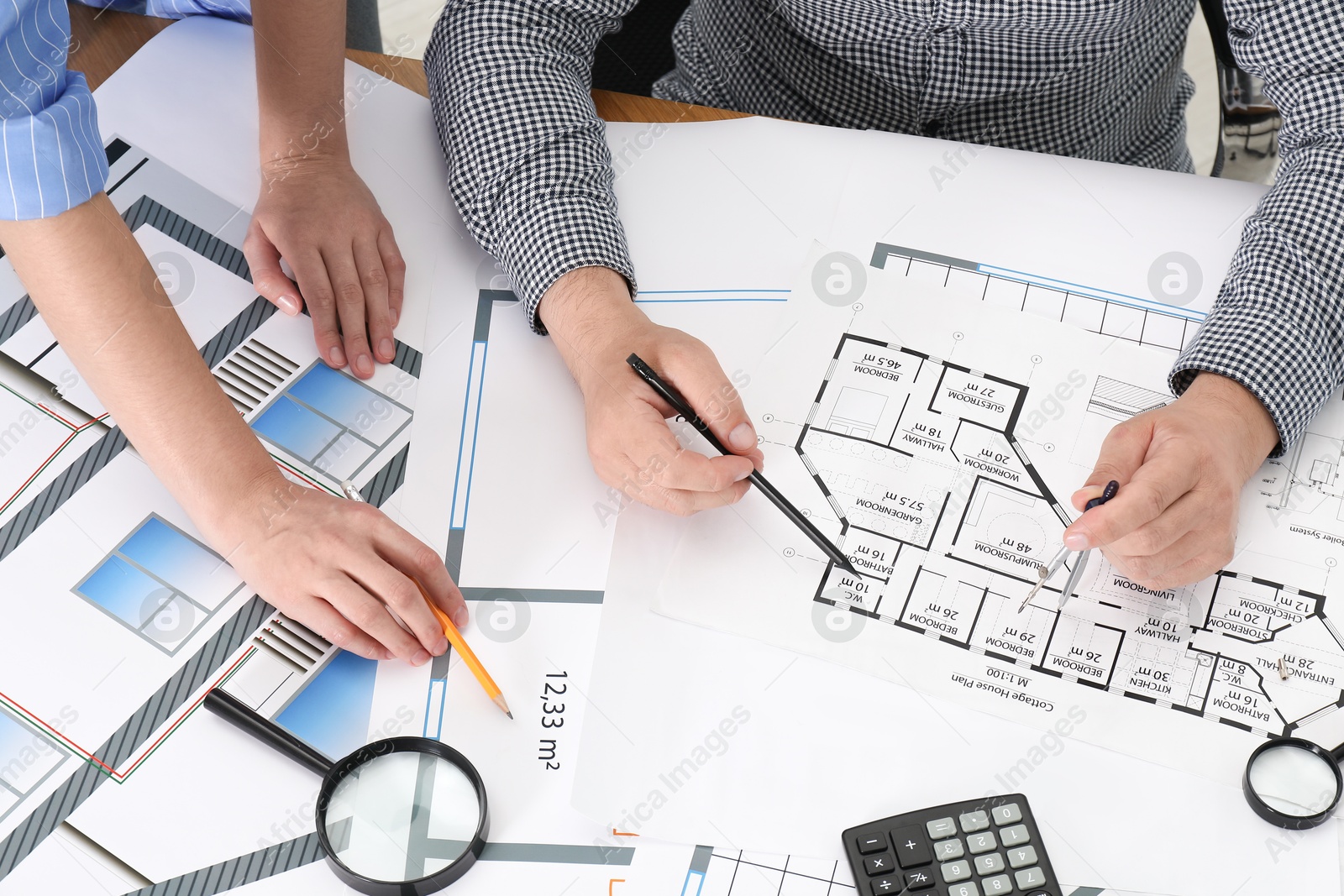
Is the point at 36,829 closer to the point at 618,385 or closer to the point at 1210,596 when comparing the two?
the point at 618,385

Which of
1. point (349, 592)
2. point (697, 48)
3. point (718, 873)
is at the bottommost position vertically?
point (718, 873)

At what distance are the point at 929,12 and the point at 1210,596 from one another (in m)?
0.71

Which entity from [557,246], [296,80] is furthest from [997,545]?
[296,80]

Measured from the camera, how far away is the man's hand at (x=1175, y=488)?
87 centimetres

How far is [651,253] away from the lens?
1.12m

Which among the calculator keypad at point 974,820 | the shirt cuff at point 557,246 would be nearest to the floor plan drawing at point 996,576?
the calculator keypad at point 974,820

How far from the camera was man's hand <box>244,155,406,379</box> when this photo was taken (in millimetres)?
1053

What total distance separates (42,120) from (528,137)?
0.50m

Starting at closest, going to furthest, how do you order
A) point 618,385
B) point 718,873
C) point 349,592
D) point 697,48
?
1. point 718,873
2. point 349,592
3. point 618,385
4. point 697,48

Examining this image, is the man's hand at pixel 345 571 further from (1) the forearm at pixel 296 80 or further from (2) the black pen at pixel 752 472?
(1) the forearm at pixel 296 80

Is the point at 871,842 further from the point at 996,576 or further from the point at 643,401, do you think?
the point at 643,401

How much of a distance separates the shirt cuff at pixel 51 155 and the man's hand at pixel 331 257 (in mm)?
271

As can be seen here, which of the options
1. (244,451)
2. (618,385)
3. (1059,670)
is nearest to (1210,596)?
(1059,670)

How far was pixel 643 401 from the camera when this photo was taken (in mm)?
969
